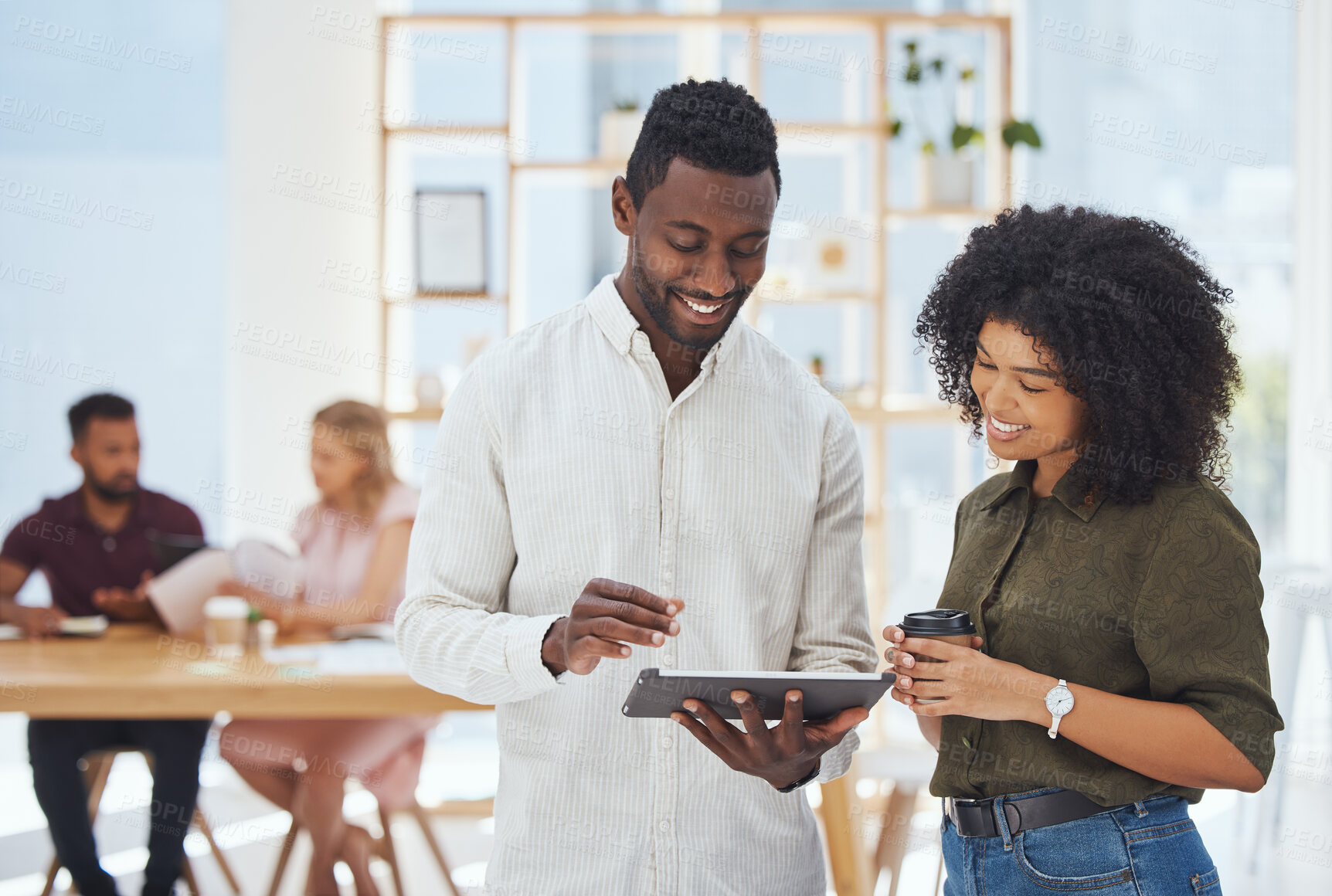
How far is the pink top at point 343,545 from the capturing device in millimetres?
3402

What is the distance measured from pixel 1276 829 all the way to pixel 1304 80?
9.65 ft

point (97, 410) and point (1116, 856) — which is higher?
point (97, 410)

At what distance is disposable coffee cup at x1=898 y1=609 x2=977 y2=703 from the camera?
4.23ft

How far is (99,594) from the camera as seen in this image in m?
3.20

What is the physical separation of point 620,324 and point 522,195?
3.40 m

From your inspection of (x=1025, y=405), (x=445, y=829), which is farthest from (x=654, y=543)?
(x=445, y=829)

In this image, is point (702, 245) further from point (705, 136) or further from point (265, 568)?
point (265, 568)

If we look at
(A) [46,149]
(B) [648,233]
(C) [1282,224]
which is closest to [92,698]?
(B) [648,233]

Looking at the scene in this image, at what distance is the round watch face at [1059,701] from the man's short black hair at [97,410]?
9.65 feet

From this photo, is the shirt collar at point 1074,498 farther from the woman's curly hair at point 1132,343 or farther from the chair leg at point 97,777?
the chair leg at point 97,777

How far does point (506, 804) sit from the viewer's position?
4.71ft

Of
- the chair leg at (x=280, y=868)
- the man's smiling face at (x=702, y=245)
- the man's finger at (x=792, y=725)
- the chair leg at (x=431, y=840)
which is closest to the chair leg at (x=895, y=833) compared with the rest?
the chair leg at (x=431, y=840)

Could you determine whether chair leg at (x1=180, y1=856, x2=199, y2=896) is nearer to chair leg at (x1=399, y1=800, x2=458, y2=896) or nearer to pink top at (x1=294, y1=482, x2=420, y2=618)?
chair leg at (x1=399, y1=800, x2=458, y2=896)

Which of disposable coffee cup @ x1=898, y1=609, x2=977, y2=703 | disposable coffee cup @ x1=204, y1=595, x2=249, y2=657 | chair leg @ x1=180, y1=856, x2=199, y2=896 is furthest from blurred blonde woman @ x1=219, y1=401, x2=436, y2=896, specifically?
disposable coffee cup @ x1=898, y1=609, x2=977, y2=703
